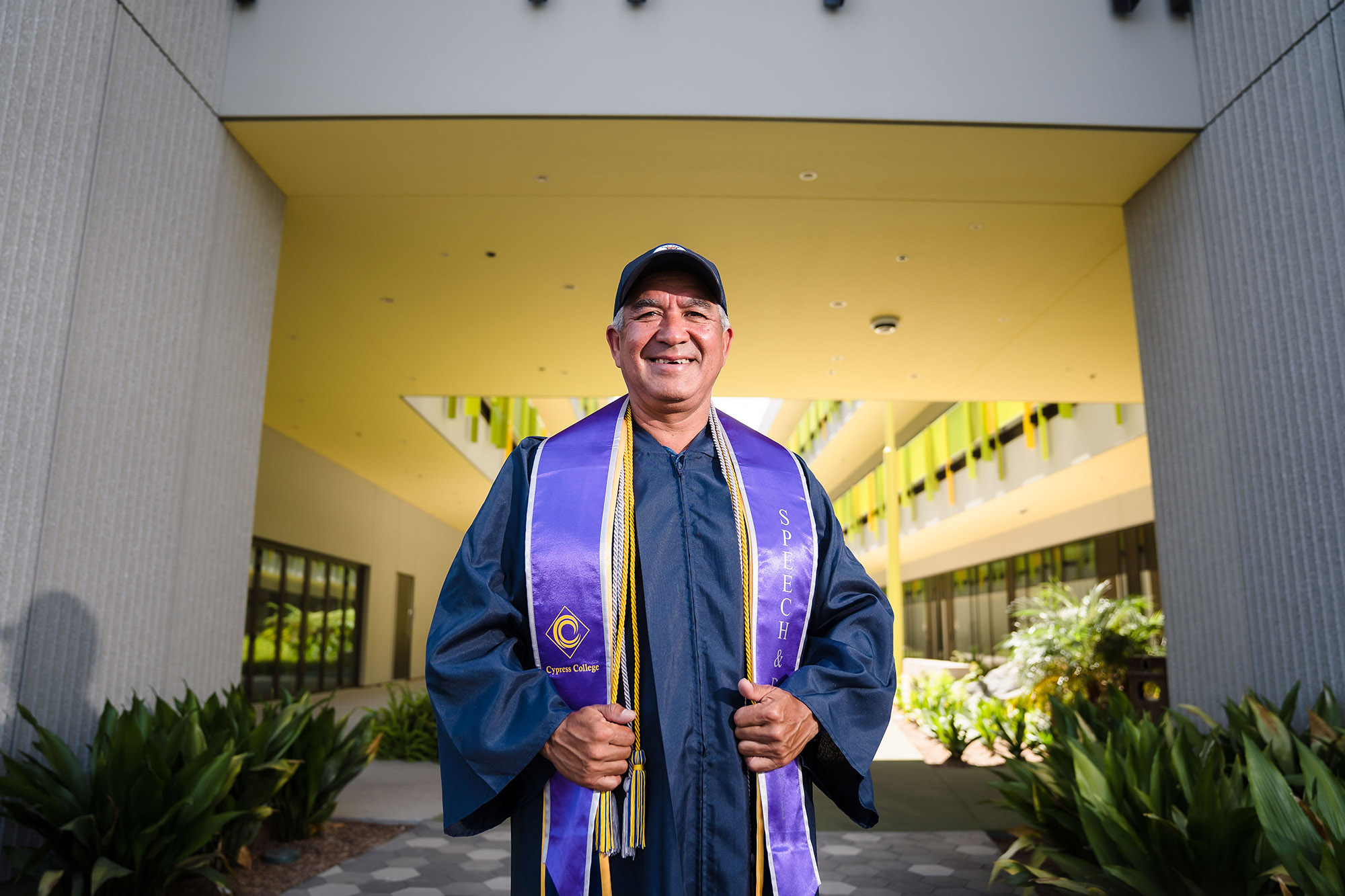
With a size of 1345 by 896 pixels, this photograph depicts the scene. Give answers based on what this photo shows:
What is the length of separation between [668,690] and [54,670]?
3085mm

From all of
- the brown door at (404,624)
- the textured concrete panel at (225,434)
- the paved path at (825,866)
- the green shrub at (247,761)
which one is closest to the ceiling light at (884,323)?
the paved path at (825,866)

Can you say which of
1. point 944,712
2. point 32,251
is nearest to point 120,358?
point 32,251

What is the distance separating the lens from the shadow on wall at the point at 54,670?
3166 mm

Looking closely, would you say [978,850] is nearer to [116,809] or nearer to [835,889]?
[835,889]

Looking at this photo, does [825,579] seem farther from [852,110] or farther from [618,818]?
[852,110]

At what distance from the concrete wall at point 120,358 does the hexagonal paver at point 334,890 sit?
3.73ft

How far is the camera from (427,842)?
487 centimetres

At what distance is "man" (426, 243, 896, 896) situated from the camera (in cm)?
135

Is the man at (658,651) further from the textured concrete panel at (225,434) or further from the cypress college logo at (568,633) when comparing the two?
the textured concrete panel at (225,434)

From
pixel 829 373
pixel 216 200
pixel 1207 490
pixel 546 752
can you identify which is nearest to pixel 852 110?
pixel 1207 490

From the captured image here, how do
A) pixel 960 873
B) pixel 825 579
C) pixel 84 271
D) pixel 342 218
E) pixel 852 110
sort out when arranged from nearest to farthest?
1. pixel 825 579
2. pixel 84 271
3. pixel 960 873
4. pixel 852 110
5. pixel 342 218

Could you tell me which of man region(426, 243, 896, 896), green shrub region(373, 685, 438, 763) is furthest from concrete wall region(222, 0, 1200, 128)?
green shrub region(373, 685, 438, 763)

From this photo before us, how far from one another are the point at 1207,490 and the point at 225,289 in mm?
5093

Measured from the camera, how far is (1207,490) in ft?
14.8
